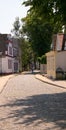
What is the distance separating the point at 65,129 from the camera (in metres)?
11.5

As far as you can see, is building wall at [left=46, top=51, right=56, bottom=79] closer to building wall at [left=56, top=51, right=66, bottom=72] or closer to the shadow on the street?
building wall at [left=56, top=51, right=66, bottom=72]

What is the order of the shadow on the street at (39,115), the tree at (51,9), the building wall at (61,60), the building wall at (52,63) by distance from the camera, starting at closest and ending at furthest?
the shadow on the street at (39,115), the tree at (51,9), the building wall at (52,63), the building wall at (61,60)

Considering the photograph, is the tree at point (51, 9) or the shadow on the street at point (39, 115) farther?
the tree at point (51, 9)

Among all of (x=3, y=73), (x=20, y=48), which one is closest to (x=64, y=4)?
(x=3, y=73)

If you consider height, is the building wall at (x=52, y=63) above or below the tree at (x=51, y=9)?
below

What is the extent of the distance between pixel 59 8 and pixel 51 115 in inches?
430

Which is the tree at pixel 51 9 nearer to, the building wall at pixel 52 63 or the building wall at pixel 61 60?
the building wall at pixel 52 63

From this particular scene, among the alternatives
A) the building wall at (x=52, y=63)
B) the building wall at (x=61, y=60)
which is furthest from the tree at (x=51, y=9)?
the building wall at (x=61, y=60)

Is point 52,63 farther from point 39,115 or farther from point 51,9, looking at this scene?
point 39,115

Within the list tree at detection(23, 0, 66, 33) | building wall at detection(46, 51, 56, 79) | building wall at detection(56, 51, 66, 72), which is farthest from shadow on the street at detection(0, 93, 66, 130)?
building wall at detection(56, 51, 66, 72)

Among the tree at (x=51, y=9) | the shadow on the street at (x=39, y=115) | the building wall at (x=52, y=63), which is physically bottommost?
the shadow on the street at (x=39, y=115)

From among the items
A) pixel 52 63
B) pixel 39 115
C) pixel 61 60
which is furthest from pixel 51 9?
pixel 52 63

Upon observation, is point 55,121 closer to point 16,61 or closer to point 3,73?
point 3,73

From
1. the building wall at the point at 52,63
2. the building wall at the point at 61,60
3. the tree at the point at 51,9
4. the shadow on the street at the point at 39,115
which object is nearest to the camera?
the shadow on the street at the point at 39,115
